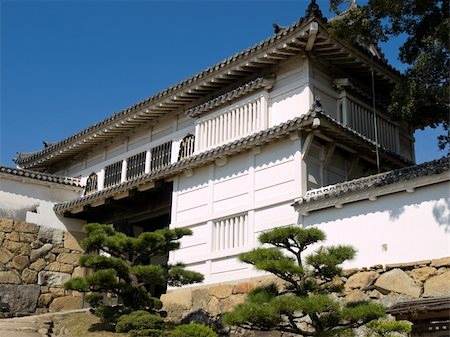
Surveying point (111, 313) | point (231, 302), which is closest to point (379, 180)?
point (231, 302)

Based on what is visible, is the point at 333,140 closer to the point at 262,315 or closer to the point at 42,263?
the point at 262,315

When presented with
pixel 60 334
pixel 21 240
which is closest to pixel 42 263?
pixel 21 240

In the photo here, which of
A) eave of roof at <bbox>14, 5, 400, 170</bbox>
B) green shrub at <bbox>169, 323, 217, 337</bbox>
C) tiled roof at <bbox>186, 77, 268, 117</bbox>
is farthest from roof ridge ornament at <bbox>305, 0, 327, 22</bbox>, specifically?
green shrub at <bbox>169, 323, 217, 337</bbox>

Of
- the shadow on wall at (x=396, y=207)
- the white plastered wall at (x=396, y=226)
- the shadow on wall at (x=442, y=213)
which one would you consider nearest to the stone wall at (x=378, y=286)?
the white plastered wall at (x=396, y=226)

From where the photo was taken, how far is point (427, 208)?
35.9ft

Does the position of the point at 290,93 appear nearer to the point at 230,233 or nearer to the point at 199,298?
the point at 230,233

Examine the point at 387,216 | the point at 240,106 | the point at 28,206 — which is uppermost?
the point at 240,106

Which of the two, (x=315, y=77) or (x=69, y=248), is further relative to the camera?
(x=69, y=248)

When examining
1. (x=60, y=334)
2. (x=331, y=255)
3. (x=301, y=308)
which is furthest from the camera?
(x=60, y=334)

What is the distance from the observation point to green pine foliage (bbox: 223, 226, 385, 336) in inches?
347

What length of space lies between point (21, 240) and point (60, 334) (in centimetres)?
613

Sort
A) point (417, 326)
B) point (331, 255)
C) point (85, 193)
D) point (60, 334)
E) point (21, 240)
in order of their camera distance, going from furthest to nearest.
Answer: point (85, 193)
point (21, 240)
point (60, 334)
point (331, 255)
point (417, 326)

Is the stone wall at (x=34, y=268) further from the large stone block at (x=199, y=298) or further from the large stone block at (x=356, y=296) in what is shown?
the large stone block at (x=356, y=296)

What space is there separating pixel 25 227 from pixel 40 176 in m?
1.85
